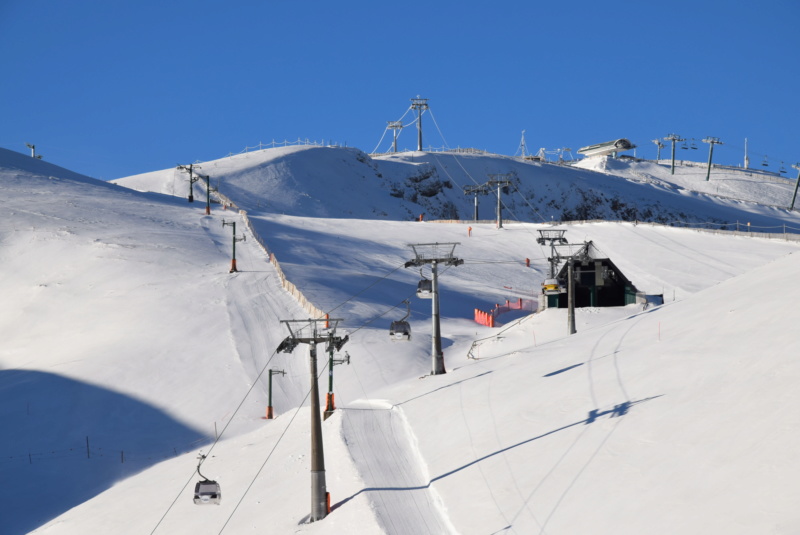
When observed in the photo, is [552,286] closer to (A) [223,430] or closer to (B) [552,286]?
(B) [552,286]

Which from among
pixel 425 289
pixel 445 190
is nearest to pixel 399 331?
pixel 425 289

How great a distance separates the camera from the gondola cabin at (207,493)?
22.8 meters

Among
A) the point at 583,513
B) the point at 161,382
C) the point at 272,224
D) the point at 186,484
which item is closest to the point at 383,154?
the point at 272,224

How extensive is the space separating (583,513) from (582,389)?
8697 millimetres

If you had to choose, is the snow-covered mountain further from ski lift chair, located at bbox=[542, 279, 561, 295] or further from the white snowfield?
ski lift chair, located at bbox=[542, 279, 561, 295]

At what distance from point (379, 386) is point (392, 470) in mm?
15787

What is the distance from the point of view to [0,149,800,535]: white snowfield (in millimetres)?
20422

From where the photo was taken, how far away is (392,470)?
2598 centimetres

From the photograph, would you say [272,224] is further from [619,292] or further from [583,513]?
[583,513]

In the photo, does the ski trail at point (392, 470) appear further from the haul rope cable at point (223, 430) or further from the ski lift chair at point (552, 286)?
the ski lift chair at point (552, 286)

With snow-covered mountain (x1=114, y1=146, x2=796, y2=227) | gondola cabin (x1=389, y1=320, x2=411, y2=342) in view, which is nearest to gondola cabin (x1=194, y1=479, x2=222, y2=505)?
gondola cabin (x1=389, y1=320, x2=411, y2=342)

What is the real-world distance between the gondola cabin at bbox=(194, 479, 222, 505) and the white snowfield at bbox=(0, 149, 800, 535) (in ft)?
6.13

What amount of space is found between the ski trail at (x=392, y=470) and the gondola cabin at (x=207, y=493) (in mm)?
3902

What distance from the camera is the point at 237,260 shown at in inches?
2549
